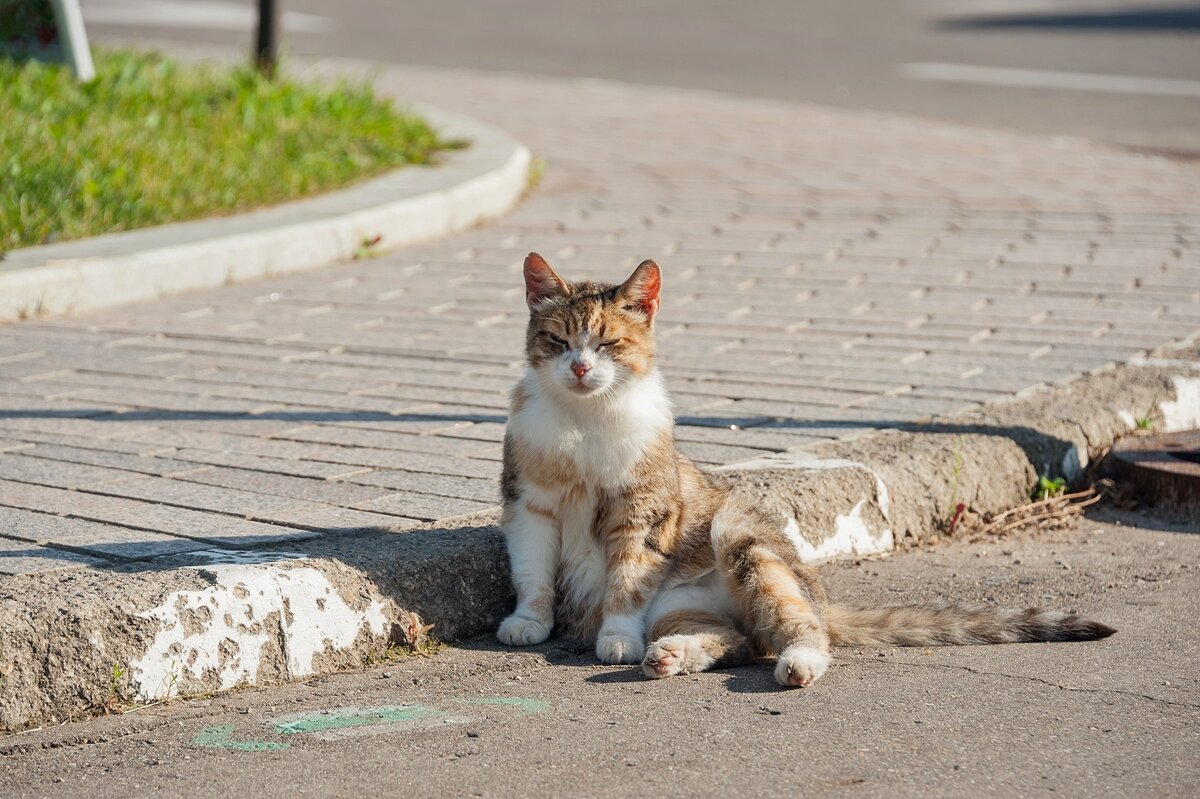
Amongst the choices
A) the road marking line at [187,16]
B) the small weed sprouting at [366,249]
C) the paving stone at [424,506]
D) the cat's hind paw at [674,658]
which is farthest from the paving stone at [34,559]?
the road marking line at [187,16]

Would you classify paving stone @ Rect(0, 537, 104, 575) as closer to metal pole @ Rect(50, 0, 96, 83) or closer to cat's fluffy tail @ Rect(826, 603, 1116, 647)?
cat's fluffy tail @ Rect(826, 603, 1116, 647)

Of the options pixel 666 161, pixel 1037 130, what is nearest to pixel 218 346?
pixel 666 161

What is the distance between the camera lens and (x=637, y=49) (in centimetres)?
1811

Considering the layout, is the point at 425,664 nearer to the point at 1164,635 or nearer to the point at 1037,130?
the point at 1164,635

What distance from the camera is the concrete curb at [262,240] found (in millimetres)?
7137

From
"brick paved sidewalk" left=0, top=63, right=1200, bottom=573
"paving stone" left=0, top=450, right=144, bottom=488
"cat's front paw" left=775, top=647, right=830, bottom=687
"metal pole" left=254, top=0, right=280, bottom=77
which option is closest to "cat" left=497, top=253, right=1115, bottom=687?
"cat's front paw" left=775, top=647, right=830, bottom=687

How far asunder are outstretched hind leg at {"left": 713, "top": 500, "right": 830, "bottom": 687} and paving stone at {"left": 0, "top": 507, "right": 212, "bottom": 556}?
138 centimetres

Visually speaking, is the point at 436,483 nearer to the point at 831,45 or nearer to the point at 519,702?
the point at 519,702

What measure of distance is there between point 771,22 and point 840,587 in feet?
58.2

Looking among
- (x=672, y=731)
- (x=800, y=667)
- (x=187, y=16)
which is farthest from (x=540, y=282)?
(x=187, y=16)

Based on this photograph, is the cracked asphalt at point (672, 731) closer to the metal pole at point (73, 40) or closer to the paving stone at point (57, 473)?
the paving stone at point (57, 473)

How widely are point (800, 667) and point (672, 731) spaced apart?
42cm

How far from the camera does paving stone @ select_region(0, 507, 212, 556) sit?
157 inches

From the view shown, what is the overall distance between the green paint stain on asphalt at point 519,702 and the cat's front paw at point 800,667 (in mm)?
569
